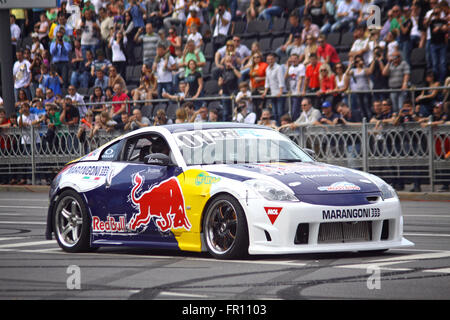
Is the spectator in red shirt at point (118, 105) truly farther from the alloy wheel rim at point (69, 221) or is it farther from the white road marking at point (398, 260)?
the white road marking at point (398, 260)

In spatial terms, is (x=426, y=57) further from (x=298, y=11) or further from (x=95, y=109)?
(x=95, y=109)

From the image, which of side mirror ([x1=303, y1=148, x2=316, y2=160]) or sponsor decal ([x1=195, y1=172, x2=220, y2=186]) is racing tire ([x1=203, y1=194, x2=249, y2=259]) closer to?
sponsor decal ([x1=195, y1=172, x2=220, y2=186])

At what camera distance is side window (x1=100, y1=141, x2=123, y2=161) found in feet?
38.3

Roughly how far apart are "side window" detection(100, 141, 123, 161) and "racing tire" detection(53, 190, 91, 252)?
580 millimetres

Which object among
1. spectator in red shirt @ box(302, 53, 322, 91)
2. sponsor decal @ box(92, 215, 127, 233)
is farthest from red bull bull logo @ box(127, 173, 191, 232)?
spectator in red shirt @ box(302, 53, 322, 91)

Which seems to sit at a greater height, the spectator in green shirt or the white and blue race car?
the spectator in green shirt

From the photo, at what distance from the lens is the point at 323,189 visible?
980 centimetres

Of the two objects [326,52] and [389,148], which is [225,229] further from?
[326,52]

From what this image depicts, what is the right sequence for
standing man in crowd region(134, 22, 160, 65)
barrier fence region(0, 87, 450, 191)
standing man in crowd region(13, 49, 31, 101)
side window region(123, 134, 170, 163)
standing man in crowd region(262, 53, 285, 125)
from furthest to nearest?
1. standing man in crowd region(13, 49, 31, 101)
2. standing man in crowd region(134, 22, 160, 65)
3. standing man in crowd region(262, 53, 285, 125)
4. barrier fence region(0, 87, 450, 191)
5. side window region(123, 134, 170, 163)

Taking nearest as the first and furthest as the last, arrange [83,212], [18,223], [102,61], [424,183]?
1. [83,212]
2. [18,223]
3. [424,183]
4. [102,61]

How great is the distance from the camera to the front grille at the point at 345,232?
9719mm
